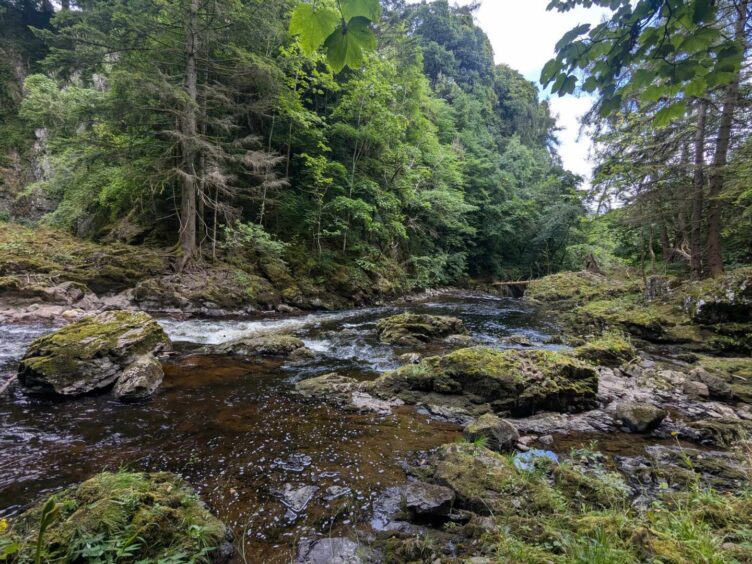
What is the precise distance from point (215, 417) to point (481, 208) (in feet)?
99.9

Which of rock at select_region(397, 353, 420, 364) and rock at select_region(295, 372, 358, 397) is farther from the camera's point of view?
rock at select_region(397, 353, 420, 364)

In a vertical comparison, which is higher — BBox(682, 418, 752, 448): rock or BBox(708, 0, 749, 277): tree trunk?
BBox(708, 0, 749, 277): tree trunk

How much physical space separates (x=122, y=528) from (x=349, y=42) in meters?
3.03

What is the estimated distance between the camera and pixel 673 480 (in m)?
3.43

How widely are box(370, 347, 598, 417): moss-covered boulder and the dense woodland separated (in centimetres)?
403

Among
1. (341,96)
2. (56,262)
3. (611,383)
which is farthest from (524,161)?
(56,262)

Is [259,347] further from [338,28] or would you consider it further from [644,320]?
[644,320]

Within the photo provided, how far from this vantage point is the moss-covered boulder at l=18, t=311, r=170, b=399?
523 cm

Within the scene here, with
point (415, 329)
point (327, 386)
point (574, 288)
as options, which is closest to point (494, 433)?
point (327, 386)

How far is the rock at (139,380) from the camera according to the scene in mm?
5223

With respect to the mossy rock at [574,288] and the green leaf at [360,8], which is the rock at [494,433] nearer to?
the green leaf at [360,8]

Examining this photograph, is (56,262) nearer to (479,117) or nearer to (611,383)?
(611,383)

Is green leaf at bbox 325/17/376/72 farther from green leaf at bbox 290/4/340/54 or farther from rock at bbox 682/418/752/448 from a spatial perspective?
rock at bbox 682/418/752/448

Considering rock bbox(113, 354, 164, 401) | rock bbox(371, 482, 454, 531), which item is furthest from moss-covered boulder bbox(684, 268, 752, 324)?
rock bbox(113, 354, 164, 401)
